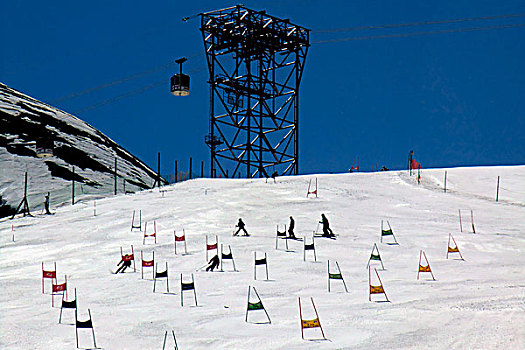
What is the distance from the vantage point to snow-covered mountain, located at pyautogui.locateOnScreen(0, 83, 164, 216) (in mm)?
72450

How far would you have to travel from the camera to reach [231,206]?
130 ft

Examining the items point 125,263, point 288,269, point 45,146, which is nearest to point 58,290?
point 125,263

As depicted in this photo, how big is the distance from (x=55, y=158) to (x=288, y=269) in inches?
2697

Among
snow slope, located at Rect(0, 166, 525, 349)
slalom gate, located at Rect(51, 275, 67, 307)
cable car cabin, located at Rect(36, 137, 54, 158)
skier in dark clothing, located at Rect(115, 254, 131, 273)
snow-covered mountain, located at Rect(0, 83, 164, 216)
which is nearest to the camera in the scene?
snow slope, located at Rect(0, 166, 525, 349)

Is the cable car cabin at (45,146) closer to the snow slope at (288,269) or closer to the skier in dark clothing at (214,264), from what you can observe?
the snow slope at (288,269)

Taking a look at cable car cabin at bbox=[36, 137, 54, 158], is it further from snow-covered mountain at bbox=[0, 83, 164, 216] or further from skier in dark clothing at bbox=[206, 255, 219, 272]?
snow-covered mountain at bbox=[0, 83, 164, 216]

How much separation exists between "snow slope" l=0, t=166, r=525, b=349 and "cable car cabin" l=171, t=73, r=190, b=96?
20.6 ft

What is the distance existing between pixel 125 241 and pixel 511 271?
16.6 metres

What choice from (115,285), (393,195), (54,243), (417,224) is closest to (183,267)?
(115,285)

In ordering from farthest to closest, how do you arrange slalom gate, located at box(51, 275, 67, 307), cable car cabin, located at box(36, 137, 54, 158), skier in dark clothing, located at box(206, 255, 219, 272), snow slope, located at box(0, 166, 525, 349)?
cable car cabin, located at box(36, 137, 54, 158) < skier in dark clothing, located at box(206, 255, 219, 272) < slalom gate, located at box(51, 275, 67, 307) < snow slope, located at box(0, 166, 525, 349)

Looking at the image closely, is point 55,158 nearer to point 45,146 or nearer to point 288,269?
point 45,146

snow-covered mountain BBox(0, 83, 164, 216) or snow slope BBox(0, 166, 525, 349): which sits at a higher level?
snow-covered mountain BBox(0, 83, 164, 216)

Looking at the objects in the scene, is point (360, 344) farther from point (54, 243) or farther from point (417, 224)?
point (54, 243)

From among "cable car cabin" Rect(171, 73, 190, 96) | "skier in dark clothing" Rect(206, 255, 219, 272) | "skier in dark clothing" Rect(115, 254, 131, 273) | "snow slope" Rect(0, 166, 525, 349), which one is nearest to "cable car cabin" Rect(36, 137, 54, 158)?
"snow slope" Rect(0, 166, 525, 349)
